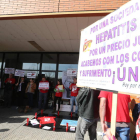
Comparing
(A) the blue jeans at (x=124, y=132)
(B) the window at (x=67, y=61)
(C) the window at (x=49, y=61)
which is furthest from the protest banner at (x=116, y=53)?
(C) the window at (x=49, y=61)

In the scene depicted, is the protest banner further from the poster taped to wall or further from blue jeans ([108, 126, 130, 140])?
the poster taped to wall

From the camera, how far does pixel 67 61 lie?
7.77 meters

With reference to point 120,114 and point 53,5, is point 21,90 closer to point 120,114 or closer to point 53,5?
point 53,5

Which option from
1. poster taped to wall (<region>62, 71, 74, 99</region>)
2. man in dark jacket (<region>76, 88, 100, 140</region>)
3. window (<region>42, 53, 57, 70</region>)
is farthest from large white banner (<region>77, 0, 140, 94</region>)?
window (<region>42, 53, 57, 70</region>)

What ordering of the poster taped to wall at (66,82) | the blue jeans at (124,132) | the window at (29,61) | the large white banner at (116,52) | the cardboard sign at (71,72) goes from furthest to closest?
the window at (29,61) < the poster taped to wall at (66,82) < the cardboard sign at (71,72) < the blue jeans at (124,132) < the large white banner at (116,52)

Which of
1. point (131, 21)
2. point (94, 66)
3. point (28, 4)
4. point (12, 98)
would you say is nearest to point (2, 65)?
point (12, 98)

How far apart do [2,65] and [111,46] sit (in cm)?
859

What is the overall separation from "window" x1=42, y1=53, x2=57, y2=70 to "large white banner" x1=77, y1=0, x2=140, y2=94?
6023 millimetres

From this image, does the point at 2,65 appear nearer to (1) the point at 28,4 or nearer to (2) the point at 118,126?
(1) the point at 28,4

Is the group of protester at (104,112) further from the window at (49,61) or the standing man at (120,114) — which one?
the window at (49,61)

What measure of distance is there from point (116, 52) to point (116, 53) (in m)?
0.01

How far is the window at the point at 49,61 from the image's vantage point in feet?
25.6

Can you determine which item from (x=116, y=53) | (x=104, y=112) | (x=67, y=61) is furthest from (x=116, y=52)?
(x=67, y=61)

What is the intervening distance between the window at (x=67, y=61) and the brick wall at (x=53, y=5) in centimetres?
411
